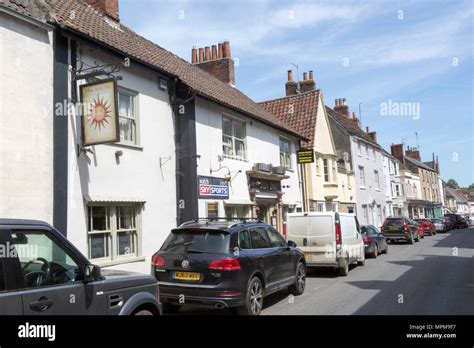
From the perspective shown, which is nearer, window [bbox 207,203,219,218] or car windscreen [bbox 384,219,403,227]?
window [bbox 207,203,219,218]

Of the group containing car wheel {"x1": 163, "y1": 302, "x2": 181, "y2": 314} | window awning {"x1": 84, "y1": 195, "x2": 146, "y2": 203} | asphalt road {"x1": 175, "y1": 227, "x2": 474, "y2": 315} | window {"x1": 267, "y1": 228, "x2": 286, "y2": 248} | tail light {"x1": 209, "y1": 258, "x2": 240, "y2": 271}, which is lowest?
asphalt road {"x1": 175, "y1": 227, "x2": 474, "y2": 315}

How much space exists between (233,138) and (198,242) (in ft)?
29.8

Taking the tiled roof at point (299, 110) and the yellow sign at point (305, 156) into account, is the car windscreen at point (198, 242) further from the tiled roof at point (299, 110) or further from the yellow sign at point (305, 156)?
the tiled roof at point (299, 110)

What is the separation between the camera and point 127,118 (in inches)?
440

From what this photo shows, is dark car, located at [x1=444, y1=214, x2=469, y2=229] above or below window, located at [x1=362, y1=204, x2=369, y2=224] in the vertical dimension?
below

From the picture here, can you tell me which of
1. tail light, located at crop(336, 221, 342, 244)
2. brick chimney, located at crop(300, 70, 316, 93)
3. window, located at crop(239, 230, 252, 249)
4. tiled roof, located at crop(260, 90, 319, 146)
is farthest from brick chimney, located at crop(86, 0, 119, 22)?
brick chimney, located at crop(300, 70, 316, 93)

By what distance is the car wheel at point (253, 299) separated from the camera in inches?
302

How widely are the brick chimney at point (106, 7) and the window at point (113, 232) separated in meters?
7.20

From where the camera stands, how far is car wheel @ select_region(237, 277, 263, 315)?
7.66 metres

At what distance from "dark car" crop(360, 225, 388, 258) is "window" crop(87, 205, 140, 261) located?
424 inches

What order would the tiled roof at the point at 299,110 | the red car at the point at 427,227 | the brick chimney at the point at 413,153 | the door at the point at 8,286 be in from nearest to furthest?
the door at the point at 8,286 < the tiled roof at the point at 299,110 < the red car at the point at 427,227 < the brick chimney at the point at 413,153

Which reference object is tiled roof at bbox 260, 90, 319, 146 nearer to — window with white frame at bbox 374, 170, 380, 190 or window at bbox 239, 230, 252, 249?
window with white frame at bbox 374, 170, 380, 190

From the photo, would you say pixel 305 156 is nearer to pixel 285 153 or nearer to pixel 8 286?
pixel 285 153

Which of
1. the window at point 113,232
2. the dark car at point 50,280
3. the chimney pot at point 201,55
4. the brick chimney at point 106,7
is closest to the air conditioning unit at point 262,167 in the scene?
the window at point 113,232
